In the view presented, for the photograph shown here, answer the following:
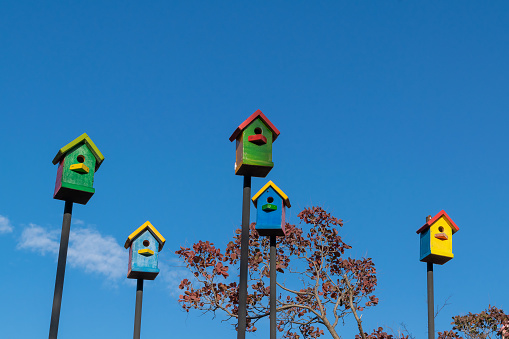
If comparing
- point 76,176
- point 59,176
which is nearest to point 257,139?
point 76,176

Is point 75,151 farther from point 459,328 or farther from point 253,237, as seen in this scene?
point 459,328

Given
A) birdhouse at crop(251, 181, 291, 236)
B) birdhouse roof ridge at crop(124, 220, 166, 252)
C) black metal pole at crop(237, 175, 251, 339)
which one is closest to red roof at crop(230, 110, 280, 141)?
black metal pole at crop(237, 175, 251, 339)

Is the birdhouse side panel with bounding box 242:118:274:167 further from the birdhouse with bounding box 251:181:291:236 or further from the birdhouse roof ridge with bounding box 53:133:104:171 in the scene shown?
the birdhouse roof ridge with bounding box 53:133:104:171

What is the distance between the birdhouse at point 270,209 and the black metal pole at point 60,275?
245 centimetres

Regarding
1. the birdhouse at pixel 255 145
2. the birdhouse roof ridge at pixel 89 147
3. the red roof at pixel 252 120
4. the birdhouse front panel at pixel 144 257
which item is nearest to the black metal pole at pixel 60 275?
the birdhouse roof ridge at pixel 89 147

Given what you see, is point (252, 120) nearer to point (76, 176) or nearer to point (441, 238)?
point (76, 176)

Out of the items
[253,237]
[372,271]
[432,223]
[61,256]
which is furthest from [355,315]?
[61,256]

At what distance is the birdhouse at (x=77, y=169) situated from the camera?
7598 mm

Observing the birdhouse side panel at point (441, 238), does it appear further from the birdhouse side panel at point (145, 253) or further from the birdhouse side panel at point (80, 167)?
the birdhouse side panel at point (80, 167)

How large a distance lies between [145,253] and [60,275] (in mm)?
1898

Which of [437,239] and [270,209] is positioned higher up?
[270,209]

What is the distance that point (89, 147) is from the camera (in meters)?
7.95

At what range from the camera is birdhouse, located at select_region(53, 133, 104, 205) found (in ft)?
24.9

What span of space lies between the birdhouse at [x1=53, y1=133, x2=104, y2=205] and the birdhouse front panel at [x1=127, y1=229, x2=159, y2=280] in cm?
126
